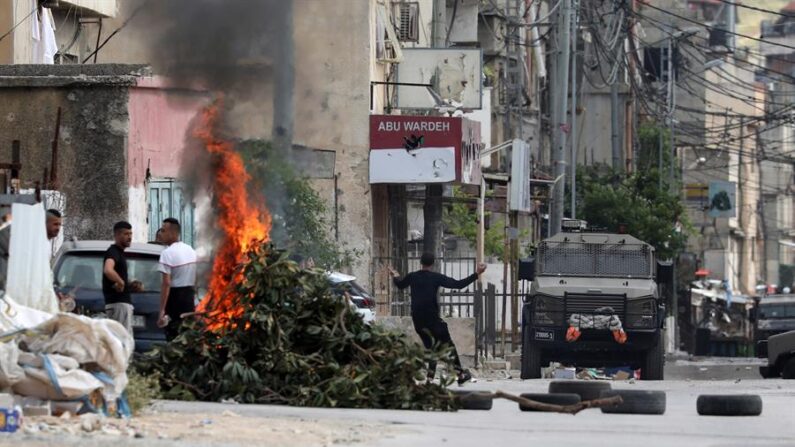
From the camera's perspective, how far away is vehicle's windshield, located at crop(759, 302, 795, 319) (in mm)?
38281

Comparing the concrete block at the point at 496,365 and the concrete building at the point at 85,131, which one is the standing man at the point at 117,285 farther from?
the concrete block at the point at 496,365

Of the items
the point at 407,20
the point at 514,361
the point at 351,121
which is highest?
the point at 407,20

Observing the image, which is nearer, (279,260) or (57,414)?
(57,414)

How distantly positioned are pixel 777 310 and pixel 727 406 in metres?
24.5

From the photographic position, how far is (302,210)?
89.2ft

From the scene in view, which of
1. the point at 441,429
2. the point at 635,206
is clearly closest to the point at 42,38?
the point at 441,429

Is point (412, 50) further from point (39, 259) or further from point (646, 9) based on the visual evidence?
point (646, 9)

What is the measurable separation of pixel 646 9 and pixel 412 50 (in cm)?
5160

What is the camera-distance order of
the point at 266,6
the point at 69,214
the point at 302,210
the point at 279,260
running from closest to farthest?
the point at 279,260 < the point at 266,6 < the point at 69,214 < the point at 302,210

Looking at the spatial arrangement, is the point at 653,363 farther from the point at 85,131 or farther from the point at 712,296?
the point at 712,296

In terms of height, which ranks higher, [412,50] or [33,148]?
[412,50]

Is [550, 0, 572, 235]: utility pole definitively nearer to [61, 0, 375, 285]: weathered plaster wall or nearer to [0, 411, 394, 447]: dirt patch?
[61, 0, 375, 285]: weathered plaster wall

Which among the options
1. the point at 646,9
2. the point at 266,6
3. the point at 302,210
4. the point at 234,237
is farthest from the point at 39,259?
the point at 646,9

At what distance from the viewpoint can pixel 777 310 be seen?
38.6 meters
